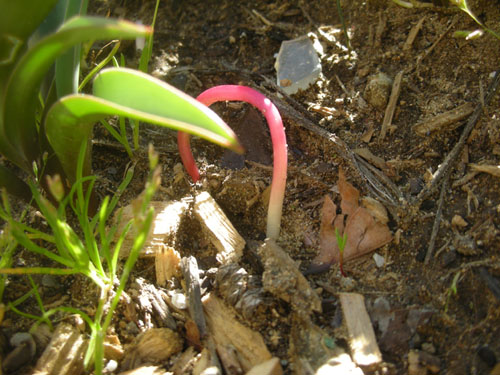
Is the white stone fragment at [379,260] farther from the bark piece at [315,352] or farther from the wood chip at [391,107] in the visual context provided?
the wood chip at [391,107]

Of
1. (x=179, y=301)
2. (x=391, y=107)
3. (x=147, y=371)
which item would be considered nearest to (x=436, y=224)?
(x=391, y=107)

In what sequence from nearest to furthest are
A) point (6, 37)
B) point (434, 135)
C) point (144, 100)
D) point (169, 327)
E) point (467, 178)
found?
point (144, 100) → point (6, 37) → point (169, 327) → point (467, 178) → point (434, 135)

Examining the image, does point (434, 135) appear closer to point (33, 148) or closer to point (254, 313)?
point (254, 313)

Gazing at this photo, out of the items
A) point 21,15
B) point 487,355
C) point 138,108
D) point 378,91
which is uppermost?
point 21,15

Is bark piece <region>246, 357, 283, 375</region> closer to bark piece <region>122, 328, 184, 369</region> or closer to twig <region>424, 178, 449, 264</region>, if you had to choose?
bark piece <region>122, 328, 184, 369</region>

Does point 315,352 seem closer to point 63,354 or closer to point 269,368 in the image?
point 269,368

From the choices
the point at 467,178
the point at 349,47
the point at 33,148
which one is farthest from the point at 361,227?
the point at 33,148
